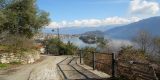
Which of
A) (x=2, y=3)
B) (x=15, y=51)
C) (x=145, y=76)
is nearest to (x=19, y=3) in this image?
(x=2, y=3)

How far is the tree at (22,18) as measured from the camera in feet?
135

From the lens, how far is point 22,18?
42844 mm

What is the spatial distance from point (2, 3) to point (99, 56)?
18.0 meters

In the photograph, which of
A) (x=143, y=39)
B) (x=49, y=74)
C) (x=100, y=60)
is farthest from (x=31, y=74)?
(x=143, y=39)

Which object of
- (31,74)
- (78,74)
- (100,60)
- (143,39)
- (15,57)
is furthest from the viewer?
(143,39)

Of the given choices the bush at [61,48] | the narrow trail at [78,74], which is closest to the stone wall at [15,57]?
the narrow trail at [78,74]

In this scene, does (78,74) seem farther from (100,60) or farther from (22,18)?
(22,18)

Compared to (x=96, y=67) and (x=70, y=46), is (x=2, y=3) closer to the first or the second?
(x=96, y=67)

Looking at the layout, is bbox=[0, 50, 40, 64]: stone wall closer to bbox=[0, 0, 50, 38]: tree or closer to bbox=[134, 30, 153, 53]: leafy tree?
bbox=[0, 0, 50, 38]: tree

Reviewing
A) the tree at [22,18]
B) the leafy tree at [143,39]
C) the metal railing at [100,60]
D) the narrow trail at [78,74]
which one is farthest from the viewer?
the leafy tree at [143,39]

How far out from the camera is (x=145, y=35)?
278ft

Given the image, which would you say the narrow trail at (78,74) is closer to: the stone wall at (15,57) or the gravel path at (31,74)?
the gravel path at (31,74)

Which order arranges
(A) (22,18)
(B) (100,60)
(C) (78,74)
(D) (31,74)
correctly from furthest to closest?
(A) (22,18) → (B) (100,60) → (D) (31,74) → (C) (78,74)

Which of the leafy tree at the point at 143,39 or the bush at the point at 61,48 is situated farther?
the bush at the point at 61,48
